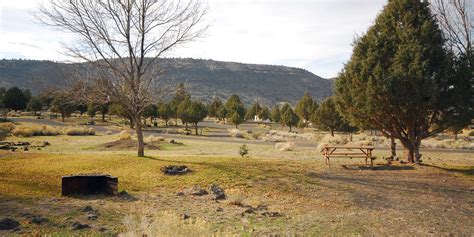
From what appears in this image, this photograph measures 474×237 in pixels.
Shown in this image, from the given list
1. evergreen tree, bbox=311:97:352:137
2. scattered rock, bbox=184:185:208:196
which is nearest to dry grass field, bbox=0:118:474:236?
scattered rock, bbox=184:185:208:196

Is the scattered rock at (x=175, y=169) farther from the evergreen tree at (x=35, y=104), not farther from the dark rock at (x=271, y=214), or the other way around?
the evergreen tree at (x=35, y=104)

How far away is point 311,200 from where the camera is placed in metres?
13.3

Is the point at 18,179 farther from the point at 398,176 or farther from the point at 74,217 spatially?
the point at 398,176

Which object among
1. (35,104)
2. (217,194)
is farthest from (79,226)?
(35,104)

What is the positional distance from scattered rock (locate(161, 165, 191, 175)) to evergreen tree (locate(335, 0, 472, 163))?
913 centimetres

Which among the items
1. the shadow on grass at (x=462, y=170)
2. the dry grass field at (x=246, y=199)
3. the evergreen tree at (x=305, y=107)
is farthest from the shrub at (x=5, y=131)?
the evergreen tree at (x=305, y=107)

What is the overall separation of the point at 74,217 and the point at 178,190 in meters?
5.10

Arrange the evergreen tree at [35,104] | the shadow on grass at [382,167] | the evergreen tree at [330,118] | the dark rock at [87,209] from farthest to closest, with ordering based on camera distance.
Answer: the evergreen tree at [35,104], the evergreen tree at [330,118], the shadow on grass at [382,167], the dark rock at [87,209]

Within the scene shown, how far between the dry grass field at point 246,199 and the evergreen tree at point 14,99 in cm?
6707

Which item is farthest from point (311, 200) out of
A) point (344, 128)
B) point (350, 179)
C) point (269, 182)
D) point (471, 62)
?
point (344, 128)

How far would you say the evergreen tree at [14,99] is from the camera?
77.4 metres

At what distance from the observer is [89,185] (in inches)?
523

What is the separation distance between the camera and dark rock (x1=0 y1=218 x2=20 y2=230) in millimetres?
8555

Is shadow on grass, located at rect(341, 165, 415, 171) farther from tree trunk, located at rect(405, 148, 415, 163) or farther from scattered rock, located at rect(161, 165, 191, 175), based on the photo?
scattered rock, located at rect(161, 165, 191, 175)
